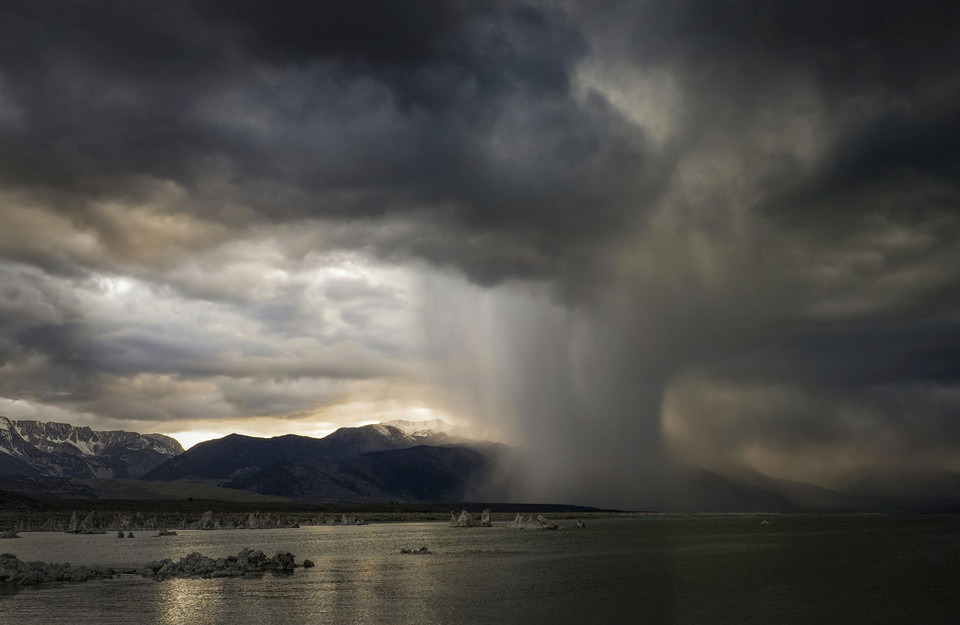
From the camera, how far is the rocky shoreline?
6688cm

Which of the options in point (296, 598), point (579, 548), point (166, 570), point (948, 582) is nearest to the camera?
point (296, 598)

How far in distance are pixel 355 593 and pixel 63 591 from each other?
992 inches

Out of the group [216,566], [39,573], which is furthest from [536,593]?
[39,573]

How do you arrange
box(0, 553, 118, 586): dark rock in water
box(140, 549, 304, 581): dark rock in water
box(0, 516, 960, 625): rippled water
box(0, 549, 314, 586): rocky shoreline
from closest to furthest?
box(0, 516, 960, 625): rippled water, box(0, 553, 118, 586): dark rock in water, box(0, 549, 314, 586): rocky shoreline, box(140, 549, 304, 581): dark rock in water

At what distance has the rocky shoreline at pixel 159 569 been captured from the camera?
66875 millimetres

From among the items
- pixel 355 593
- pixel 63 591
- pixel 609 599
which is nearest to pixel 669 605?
pixel 609 599

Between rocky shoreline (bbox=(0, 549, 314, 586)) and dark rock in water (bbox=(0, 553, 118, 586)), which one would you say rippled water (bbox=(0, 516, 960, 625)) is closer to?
rocky shoreline (bbox=(0, 549, 314, 586))

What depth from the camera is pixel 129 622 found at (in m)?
46.2

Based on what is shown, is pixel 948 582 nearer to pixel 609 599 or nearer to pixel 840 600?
pixel 840 600

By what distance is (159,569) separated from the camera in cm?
7462

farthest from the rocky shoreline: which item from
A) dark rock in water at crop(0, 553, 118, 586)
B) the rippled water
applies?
the rippled water

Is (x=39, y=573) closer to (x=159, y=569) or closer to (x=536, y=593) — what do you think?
(x=159, y=569)

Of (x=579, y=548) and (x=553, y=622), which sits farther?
(x=579, y=548)

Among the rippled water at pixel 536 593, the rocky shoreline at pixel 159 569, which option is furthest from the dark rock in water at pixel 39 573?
the rippled water at pixel 536 593
